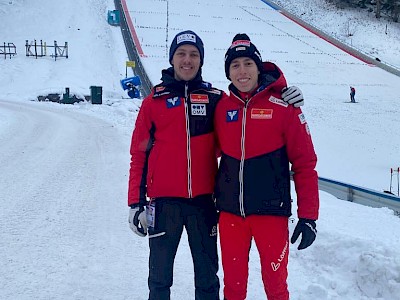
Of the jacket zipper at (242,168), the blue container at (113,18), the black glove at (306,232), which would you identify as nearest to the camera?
the black glove at (306,232)

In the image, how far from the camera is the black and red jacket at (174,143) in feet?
10.3

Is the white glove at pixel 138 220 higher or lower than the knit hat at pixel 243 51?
lower

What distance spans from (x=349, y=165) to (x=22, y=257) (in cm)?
1311

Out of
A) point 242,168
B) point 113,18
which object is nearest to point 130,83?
point 113,18

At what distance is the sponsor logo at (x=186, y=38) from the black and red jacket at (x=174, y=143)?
0.74 feet

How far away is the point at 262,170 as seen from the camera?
9.72 feet

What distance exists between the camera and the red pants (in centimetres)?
299

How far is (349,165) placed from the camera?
15477mm

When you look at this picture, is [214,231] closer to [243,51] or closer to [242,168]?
[242,168]

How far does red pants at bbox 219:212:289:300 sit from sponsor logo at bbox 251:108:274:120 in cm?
67

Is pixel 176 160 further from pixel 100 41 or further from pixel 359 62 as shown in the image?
pixel 359 62

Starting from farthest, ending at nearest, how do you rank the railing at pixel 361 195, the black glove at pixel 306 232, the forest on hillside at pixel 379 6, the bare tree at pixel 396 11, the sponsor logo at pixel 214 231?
the forest on hillside at pixel 379 6 → the bare tree at pixel 396 11 → the railing at pixel 361 195 → the sponsor logo at pixel 214 231 → the black glove at pixel 306 232

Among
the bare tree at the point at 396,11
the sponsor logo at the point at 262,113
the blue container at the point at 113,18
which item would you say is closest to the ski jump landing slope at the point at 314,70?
the blue container at the point at 113,18

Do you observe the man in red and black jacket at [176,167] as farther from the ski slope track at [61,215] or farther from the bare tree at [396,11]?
the bare tree at [396,11]
